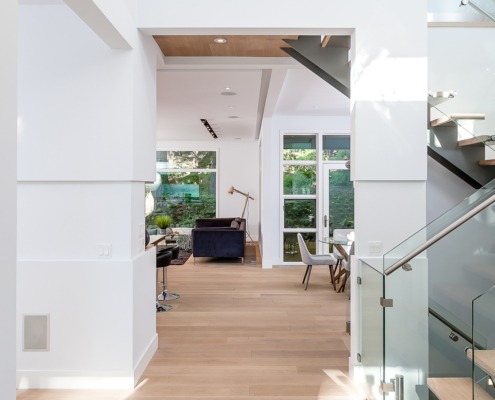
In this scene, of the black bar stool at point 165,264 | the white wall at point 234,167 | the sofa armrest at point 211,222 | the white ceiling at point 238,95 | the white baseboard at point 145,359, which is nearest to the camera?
the white baseboard at point 145,359

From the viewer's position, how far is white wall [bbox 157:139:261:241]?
476 inches

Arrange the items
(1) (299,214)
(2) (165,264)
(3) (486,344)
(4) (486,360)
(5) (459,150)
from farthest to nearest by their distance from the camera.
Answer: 1. (1) (299,214)
2. (2) (165,264)
3. (5) (459,150)
4. (3) (486,344)
5. (4) (486,360)

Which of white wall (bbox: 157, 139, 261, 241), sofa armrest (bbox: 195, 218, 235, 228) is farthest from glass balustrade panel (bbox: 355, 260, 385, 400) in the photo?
white wall (bbox: 157, 139, 261, 241)

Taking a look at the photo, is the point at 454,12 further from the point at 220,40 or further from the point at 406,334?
the point at 406,334

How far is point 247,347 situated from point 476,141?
2.79 metres

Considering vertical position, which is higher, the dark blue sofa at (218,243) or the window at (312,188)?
the window at (312,188)

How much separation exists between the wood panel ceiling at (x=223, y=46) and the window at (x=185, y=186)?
7611 millimetres

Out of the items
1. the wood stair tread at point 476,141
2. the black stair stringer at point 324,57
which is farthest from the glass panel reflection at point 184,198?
the wood stair tread at point 476,141

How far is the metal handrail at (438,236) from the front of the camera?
8.39ft

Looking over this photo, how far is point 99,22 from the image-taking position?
103 inches

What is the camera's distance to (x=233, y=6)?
3.16 m

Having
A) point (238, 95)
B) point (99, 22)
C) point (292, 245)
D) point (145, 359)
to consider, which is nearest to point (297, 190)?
point (292, 245)

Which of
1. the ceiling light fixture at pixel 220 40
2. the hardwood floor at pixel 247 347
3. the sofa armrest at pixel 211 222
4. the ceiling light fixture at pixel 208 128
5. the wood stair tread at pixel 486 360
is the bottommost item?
the hardwood floor at pixel 247 347

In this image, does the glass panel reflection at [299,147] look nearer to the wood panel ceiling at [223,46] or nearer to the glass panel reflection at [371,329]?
the wood panel ceiling at [223,46]
